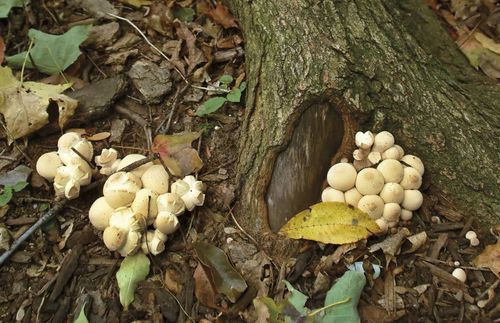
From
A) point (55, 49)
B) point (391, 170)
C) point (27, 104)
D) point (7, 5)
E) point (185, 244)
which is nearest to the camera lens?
point (391, 170)

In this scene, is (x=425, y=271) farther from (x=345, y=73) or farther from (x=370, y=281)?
(x=345, y=73)

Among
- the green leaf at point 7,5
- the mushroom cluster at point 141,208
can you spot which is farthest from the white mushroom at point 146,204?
the green leaf at point 7,5

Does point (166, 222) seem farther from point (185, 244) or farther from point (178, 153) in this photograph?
point (178, 153)

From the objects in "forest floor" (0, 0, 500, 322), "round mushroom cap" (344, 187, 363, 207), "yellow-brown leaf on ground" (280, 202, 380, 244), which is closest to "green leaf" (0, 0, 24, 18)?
"forest floor" (0, 0, 500, 322)

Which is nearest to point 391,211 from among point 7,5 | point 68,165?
point 68,165

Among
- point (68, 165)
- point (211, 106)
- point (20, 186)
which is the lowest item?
point (20, 186)

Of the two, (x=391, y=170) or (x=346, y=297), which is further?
(x=391, y=170)
